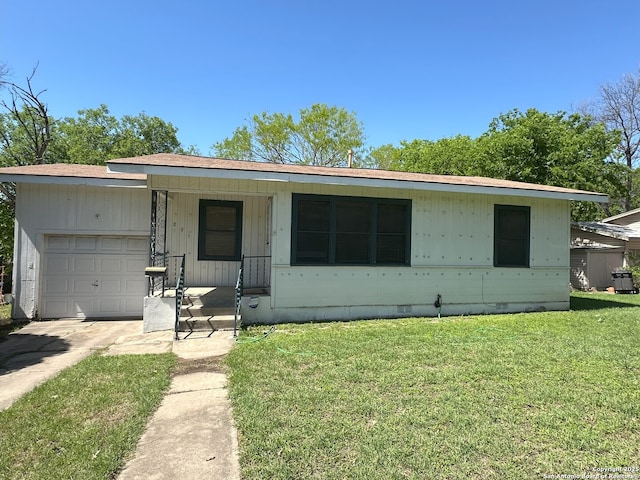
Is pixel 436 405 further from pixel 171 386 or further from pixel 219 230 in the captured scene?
pixel 219 230

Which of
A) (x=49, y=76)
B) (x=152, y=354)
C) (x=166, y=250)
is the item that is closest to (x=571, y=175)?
(x=166, y=250)

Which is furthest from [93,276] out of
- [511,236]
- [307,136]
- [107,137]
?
[107,137]

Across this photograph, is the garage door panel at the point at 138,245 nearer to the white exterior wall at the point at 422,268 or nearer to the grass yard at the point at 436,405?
the white exterior wall at the point at 422,268

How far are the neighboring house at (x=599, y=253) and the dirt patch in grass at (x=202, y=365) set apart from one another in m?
15.9

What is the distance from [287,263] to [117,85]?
1596 cm

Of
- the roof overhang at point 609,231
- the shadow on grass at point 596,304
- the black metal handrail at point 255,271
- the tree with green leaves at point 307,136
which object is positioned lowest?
the shadow on grass at point 596,304

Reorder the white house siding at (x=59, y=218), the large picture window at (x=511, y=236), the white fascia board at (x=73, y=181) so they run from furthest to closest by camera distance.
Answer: the large picture window at (x=511, y=236), the white house siding at (x=59, y=218), the white fascia board at (x=73, y=181)

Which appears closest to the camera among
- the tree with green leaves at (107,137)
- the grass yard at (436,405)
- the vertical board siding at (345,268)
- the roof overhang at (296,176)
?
the grass yard at (436,405)

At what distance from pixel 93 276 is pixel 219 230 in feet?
10.2

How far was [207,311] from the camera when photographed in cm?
707

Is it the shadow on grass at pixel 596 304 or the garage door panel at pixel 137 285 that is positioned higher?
the garage door panel at pixel 137 285

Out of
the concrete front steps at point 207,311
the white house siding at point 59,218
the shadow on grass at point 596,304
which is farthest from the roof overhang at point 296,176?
the shadow on grass at point 596,304

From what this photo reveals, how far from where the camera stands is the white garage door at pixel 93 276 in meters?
8.34

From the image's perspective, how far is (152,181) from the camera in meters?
7.09
